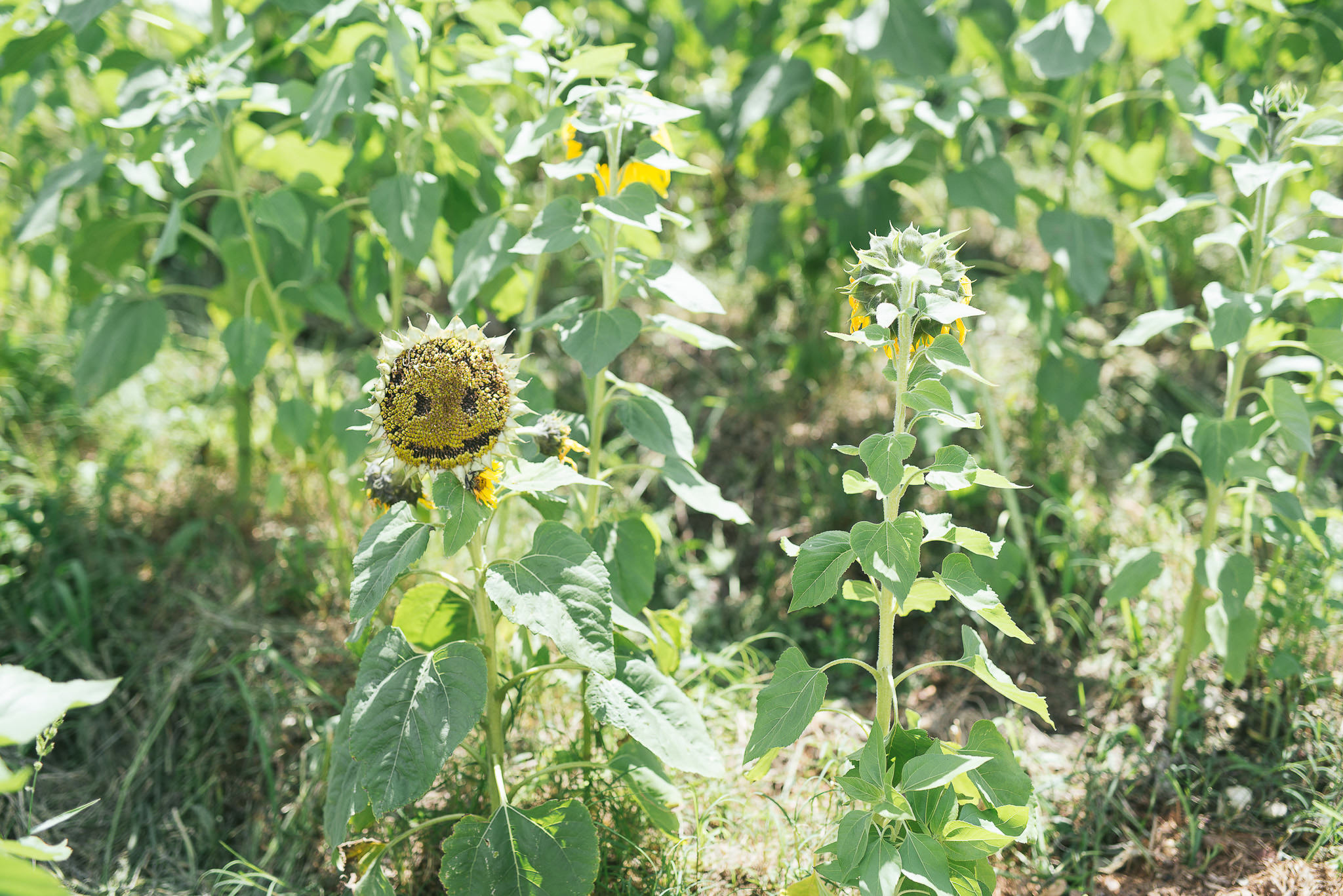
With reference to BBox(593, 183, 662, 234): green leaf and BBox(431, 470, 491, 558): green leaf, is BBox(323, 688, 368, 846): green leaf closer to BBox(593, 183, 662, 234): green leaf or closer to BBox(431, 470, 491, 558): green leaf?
BBox(431, 470, 491, 558): green leaf

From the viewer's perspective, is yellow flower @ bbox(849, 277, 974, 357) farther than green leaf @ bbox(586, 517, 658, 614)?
No

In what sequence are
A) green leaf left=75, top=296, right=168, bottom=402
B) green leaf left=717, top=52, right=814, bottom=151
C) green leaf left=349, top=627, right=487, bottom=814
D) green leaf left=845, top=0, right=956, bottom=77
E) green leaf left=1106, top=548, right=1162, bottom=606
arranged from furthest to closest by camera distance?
green leaf left=717, top=52, right=814, bottom=151, green leaf left=845, top=0, right=956, bottom=77, green leaf left=75, top=296, right=168, bottom=402, green leaf left=1106, top=548, right=1162, bottom=606, green leaf left=349, top=627, right=487, bottom=814

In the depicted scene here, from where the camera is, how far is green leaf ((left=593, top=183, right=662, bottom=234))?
1836 mm

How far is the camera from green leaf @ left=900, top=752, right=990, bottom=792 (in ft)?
5.10

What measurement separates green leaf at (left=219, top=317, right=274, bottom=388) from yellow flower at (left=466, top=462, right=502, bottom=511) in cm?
111

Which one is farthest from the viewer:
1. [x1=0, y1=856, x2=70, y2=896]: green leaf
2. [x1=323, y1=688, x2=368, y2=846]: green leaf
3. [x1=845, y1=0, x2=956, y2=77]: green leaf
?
[x1=845, y1=0, x2=956, y2=77]: green leaf

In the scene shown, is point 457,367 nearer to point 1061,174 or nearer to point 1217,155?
point 1217,155

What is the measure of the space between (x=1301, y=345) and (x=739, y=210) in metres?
2.75

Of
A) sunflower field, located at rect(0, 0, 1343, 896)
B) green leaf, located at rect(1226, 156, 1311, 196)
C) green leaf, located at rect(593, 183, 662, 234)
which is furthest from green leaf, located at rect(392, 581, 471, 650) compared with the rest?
green leaf, located at rect(1226, 156, 1311, 196)

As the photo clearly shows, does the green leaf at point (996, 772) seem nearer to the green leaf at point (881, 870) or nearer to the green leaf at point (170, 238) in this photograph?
the green leaf at point (881, 870)

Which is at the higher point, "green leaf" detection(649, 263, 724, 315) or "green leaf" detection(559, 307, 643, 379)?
"green leaf" detection(649, 263, 724, 315)

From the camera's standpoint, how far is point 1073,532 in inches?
116

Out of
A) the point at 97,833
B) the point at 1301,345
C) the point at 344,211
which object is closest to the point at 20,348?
the point at 344,211

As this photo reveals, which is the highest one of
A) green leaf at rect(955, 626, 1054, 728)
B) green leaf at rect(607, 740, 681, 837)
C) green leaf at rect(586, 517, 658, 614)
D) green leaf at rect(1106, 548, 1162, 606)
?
green leaf at rect(955, 626, 1054, 728)
